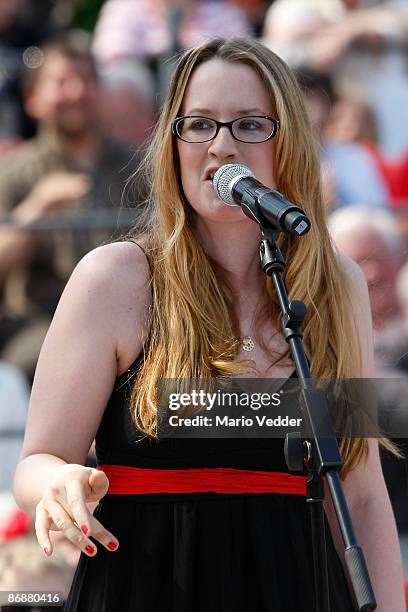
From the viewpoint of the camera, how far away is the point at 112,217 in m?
4.11

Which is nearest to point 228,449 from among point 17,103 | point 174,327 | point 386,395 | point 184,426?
point 184,426

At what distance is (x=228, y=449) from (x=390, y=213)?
2321mm

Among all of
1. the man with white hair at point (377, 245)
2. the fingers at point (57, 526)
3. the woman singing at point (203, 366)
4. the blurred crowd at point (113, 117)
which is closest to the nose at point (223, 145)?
the woman singing at point (203, 366)

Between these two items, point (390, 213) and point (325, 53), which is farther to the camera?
point (325, 53)

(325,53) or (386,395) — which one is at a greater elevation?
(325,53)

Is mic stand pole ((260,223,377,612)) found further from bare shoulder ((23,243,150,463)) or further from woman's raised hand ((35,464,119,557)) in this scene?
bare shoulder ((23,243,150,463))

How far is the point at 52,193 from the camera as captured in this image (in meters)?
4.24

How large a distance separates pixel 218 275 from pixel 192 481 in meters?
0.43

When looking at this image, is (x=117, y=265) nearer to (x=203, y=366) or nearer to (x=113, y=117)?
(x=203, y=366)

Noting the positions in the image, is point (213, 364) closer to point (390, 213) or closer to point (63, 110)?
point (390, 213)

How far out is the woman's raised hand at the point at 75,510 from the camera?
4.94ft

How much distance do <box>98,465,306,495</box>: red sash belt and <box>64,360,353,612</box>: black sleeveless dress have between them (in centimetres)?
1

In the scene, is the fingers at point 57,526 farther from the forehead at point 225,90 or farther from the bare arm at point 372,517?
the forehead at point 225,90

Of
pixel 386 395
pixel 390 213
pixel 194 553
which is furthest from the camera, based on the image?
pixel 390 213
